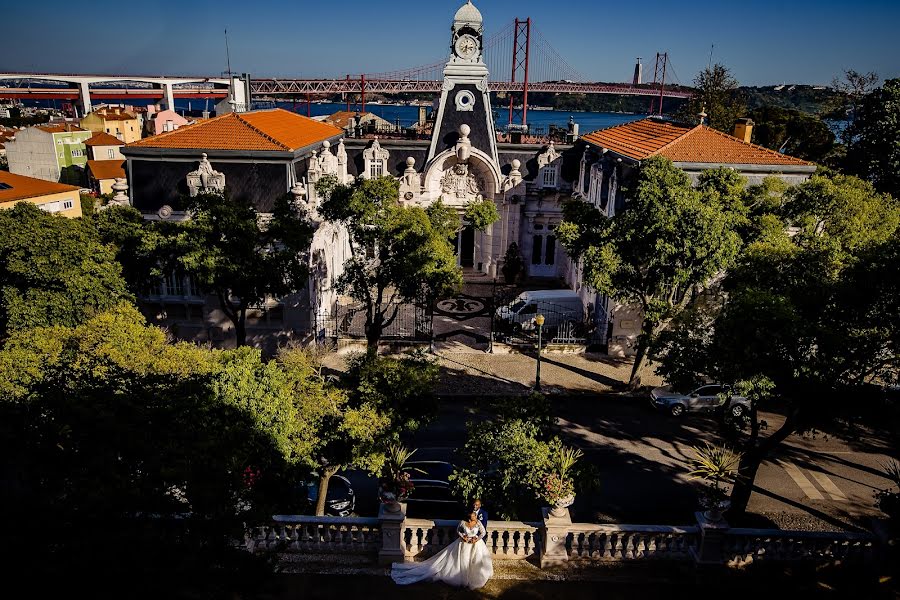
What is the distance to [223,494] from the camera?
10.5 metres

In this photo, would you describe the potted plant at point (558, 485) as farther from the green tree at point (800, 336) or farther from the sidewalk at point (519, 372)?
the sidewalk at point (519, 372)

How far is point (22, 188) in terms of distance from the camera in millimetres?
46406

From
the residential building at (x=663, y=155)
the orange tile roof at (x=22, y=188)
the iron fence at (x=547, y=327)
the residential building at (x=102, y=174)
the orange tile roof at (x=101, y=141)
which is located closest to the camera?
the residential building at (x=663, y=155)

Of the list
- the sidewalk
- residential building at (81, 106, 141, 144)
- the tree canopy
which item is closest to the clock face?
the sidewalk

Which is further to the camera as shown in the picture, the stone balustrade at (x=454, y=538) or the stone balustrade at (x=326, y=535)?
the stone balustrade at (x=454, y=538)

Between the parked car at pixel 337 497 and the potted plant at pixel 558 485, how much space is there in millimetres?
5748

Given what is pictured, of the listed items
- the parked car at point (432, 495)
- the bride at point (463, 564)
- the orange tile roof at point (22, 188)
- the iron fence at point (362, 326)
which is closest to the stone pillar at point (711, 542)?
the bride at point (463, 564)

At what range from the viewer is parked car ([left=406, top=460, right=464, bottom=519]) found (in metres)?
17.1

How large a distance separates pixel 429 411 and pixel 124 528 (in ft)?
26.1

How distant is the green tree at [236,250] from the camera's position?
20.8 m

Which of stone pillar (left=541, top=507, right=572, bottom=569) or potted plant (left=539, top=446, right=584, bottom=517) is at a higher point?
potted plant (left=539, top=446, right=584, bottom=517)

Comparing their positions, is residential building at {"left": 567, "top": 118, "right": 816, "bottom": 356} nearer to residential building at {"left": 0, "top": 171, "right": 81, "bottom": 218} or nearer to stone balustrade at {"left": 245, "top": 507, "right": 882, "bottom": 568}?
stone balustrade at {"left": 245, "top": 507, "right": 882, "bottom": 568}

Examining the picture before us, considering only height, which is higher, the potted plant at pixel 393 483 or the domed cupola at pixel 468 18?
the domed cupola at pixel 468 18

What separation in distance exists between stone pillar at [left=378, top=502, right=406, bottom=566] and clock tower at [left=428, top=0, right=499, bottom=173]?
2801 cm
